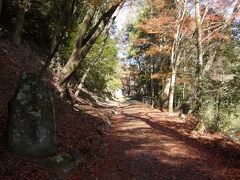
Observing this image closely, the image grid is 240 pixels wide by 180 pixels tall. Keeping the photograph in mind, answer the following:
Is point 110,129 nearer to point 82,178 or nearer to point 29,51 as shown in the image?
point 29,51

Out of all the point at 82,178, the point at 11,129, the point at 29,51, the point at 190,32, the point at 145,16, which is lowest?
the point at 82,178

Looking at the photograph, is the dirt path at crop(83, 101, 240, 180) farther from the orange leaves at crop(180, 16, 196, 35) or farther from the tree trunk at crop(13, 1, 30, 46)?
the orange leaves at crop(180, 16, 196, 35)

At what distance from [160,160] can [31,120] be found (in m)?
4.29

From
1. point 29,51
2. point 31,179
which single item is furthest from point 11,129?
point 29,51

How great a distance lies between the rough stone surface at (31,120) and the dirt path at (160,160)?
5.54ft

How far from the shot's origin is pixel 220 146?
12.4m

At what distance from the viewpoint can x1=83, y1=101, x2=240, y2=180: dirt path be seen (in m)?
8.66

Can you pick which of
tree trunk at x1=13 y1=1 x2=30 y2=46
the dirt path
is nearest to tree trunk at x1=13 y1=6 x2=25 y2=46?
tree trunk at x1=13 y1=1 x2=30 y2=46

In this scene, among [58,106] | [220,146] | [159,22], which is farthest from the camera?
[159,22]

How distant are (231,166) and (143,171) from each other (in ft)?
9.68

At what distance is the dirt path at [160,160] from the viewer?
8.66m

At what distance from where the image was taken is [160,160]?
→ 32.5ft

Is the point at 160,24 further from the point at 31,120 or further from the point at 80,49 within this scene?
the point at 31,120

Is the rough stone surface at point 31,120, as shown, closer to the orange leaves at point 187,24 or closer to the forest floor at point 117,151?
the forest floor at point 117,151
